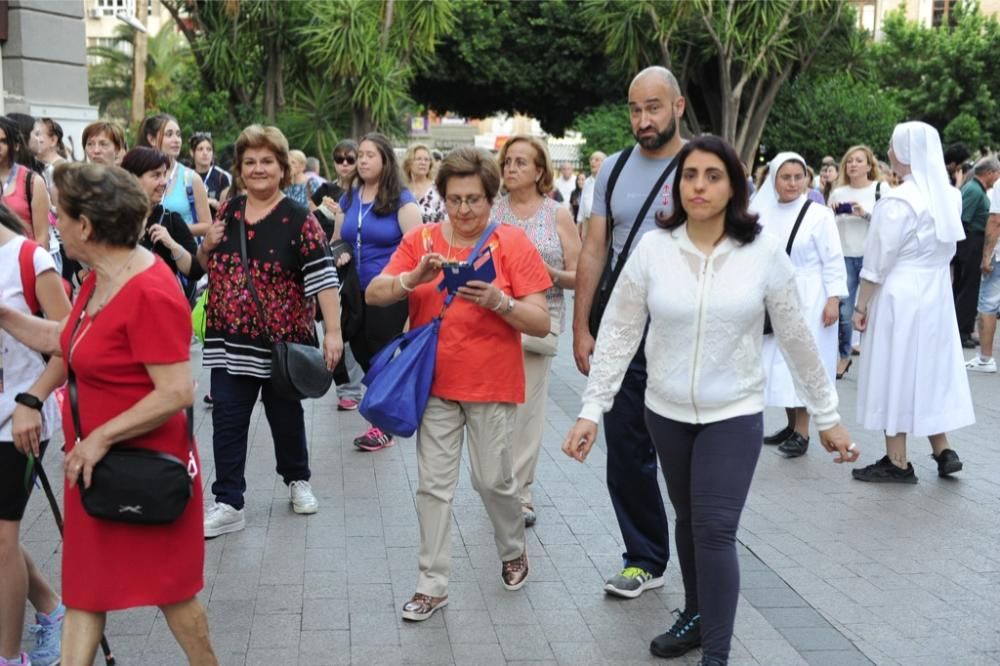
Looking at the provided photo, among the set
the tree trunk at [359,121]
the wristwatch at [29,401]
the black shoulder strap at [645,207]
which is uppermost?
the black shoulder strap at [645,207]

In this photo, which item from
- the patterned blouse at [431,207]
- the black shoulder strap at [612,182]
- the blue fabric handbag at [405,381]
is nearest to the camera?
the blue fabric handbag at [405,381]

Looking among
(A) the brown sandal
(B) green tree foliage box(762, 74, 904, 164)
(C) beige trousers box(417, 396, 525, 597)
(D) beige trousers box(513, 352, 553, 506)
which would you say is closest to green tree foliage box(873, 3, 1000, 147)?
(B) green tree foliage box(762, 74, 904, 164)

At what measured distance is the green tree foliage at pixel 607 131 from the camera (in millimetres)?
29500

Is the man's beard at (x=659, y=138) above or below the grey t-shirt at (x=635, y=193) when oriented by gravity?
above

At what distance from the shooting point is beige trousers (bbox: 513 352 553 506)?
6078 millimetres

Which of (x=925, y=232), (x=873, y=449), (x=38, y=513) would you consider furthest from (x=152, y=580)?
(x=873, y=449)

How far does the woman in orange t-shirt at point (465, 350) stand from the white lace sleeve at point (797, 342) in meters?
1.09

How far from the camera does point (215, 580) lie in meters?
5.35

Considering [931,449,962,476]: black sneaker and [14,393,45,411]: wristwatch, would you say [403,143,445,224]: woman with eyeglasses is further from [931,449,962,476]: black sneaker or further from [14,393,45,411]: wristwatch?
[14,393,45,411]: wristwatch

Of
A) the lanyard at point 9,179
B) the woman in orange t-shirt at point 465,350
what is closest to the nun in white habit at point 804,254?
the woman in orange t-shirt at point 465,350

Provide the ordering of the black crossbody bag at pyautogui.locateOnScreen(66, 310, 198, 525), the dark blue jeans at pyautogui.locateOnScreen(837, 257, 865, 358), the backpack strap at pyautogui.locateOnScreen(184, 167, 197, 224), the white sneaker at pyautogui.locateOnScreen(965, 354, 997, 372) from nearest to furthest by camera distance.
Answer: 1. the black crossbody bag at pyautogui.locateOnScreen(66, 310, 198, 525)
2. the backpack strap at pyautogui.locateOnScreen(184, 167, 197, 224)
3. the dark blue jeans at pyautogui.locateOnScreen(837, 257, 865, 358)
4. the white sneaker at pyautogui.locateOnScreen(965, 354, 997, 372)

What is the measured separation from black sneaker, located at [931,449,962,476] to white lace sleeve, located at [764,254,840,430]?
3.61 m

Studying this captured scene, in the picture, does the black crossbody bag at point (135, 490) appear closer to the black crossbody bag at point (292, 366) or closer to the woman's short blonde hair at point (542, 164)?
the black crossbody bag at point (292, 366)

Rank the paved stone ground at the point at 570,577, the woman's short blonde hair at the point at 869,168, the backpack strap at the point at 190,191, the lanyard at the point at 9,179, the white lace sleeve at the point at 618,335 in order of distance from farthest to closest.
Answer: the woman's short blonde hair at the point at 869,168 < the backpack strap at the point at 190,191 < the lanyard at the point at 9,179 < the paved stone ground at the point at 570,577 < the white lace sleeve at the point at 618,335
